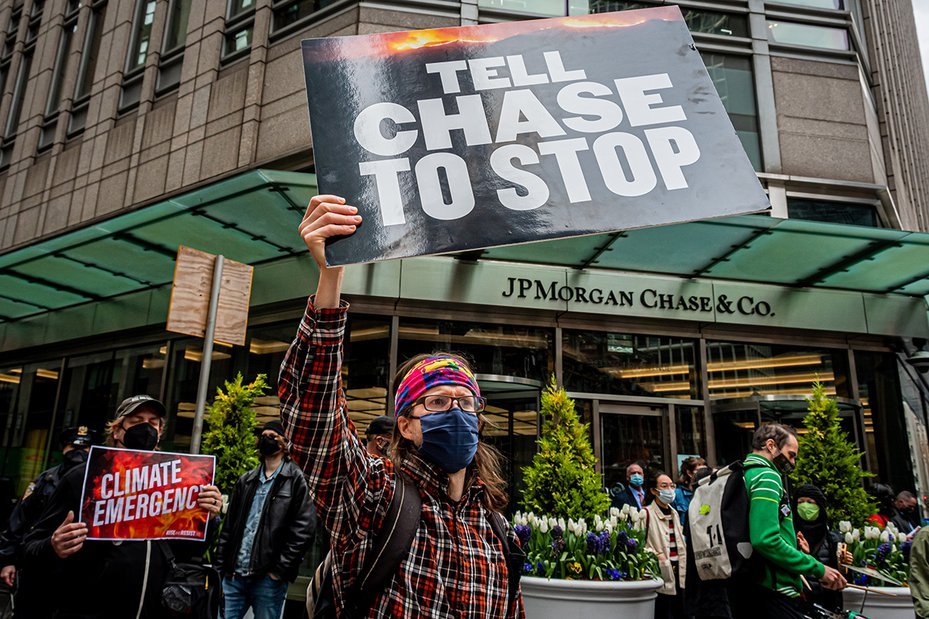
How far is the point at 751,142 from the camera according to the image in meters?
13.3

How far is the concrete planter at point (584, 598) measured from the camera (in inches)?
246

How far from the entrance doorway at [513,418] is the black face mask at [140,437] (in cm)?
755

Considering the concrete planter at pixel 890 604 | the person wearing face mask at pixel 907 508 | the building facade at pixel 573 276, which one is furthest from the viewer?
the building facade at pixel 573 276

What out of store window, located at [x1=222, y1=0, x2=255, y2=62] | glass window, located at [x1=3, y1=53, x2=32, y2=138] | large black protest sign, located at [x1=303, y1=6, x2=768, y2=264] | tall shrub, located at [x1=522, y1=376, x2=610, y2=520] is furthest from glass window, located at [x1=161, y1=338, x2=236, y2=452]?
glass window, located at [x1=3, y1=53, x2=32, y2=138]

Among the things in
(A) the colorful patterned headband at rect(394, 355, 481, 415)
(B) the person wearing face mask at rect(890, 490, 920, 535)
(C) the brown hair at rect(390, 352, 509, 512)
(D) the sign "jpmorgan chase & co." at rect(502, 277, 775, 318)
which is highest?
(D) the sign "jpmorgan chase & co." at rect(502, 277, 775, 318)

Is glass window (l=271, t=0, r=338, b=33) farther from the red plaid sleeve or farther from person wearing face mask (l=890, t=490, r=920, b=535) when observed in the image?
person wearing face mask (l=890, t=490, r=920, b=535)

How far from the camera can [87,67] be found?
1919 cm

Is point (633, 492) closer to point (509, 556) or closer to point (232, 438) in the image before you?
point (232, 438)

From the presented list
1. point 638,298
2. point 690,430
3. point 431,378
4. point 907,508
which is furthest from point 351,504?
point 907,508

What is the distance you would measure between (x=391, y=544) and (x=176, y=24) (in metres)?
18.6

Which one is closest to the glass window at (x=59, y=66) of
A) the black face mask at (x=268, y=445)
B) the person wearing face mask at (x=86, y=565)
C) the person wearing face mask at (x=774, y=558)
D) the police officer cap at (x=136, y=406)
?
the black face mask at (x=268, y=445)

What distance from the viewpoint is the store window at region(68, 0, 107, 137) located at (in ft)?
60.4

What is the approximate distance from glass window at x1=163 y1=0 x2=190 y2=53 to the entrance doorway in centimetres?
1213

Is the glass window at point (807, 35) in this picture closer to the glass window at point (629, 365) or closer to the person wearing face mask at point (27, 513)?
the glass window at point (629, 365)
